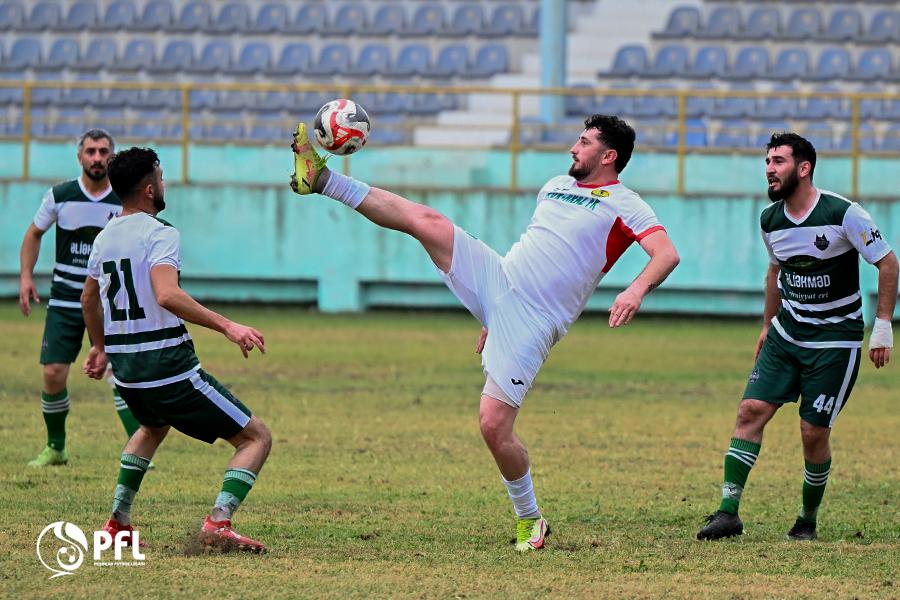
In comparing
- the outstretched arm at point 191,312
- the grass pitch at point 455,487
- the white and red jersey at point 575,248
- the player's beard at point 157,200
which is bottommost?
the grass pitch at point 455,487

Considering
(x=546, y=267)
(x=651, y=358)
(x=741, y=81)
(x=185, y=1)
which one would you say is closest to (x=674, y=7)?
(x=741, y=81)

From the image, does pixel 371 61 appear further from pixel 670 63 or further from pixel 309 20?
pixel 670 63

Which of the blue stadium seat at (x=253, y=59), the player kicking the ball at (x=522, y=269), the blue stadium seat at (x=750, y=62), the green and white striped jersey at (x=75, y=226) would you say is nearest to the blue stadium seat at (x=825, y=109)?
the blue stadium seat at (x=750, y=62)

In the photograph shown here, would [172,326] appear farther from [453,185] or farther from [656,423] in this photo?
[453,185]

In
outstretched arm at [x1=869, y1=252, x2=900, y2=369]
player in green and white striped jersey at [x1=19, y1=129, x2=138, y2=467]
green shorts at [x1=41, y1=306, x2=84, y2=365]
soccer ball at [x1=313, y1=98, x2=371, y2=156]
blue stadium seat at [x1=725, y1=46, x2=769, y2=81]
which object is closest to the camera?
soccer ball at [x1=313, y1=98, x2=371, y2=156]

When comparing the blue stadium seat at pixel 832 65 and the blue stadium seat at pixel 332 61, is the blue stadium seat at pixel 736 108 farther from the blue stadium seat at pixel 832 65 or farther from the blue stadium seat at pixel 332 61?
the blue stadium seat at pixel 332 61

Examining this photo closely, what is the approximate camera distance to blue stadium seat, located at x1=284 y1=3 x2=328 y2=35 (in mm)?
26750

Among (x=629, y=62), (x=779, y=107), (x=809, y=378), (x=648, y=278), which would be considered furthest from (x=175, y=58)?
(x=648, y=278)

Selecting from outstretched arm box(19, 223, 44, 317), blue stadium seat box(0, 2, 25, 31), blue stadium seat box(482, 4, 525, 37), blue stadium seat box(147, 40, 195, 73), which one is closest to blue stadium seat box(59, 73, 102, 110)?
blue stadium seat box(147, 40, 195, 73)

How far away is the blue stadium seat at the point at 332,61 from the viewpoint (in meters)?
25.4

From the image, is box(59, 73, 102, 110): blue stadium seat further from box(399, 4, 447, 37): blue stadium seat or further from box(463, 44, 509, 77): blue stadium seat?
box(463, 44, 509, 77): blue stadium seat

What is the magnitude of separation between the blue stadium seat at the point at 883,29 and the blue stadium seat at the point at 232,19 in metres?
11.3

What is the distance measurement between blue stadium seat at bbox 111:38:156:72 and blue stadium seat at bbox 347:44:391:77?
12.6ft

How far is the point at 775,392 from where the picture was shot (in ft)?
24.9
